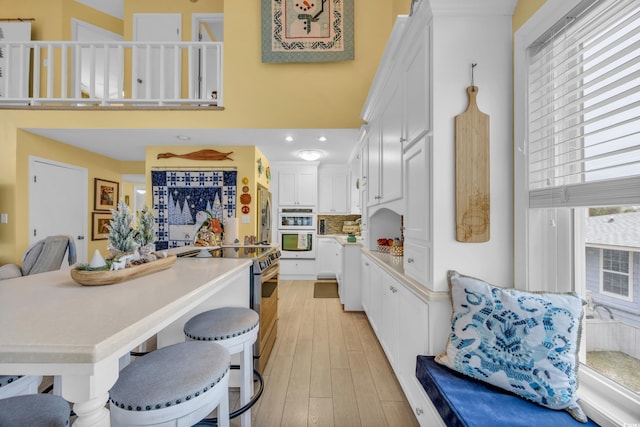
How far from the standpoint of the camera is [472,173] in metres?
1.33

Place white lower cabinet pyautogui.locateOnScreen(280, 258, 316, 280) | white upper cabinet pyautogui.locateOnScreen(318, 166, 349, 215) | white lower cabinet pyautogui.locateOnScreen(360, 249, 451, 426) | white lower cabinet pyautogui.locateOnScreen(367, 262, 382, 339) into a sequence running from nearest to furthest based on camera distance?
white lower cabinet pyautogui.locateOnScreen(360, 249, 451, 426) < white lower cabinet pyautogui.locateOnScreen(367, 262, 382, 339) < white lower cabinet pyautogui.locateOnScreen(280, 258, 316, 280) < white upper cabinet pyautogui.locateOnScreen(318, 166, 349, 215)

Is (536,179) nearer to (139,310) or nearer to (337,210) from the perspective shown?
(139,310)

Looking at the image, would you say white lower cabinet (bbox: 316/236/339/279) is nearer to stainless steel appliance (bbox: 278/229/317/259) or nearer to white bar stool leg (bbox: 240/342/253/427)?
stainless steel appliance (bbox: 278/229/317/259)

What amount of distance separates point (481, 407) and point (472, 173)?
101 centimetres

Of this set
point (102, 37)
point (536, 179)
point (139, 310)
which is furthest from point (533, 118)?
point (102, 37)

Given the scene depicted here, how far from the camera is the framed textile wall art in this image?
10.7 feet

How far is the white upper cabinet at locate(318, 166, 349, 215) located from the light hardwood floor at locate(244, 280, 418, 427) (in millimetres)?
2683

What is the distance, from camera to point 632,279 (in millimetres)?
944

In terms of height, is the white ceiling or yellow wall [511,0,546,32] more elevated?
the white ceiling

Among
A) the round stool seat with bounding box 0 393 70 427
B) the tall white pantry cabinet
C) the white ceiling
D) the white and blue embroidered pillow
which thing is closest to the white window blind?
the tall white pantry cabinet

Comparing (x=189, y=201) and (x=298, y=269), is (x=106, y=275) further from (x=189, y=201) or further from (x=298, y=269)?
(x=298, y=269)

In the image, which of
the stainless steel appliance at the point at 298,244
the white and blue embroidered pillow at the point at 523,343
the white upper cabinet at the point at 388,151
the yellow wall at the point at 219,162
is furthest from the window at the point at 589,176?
the stainless steel appliance at the point at 298,244

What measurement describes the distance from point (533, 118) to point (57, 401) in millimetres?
2199

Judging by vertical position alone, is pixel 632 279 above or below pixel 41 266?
above
